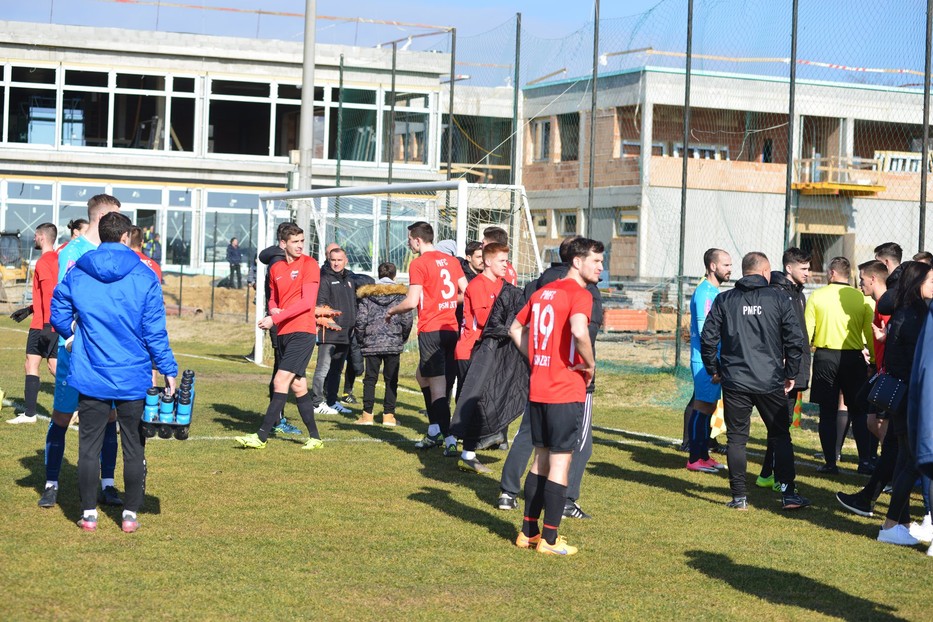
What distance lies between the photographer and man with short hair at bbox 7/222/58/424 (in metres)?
10.1

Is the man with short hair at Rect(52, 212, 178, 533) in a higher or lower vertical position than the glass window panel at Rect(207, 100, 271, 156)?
lower

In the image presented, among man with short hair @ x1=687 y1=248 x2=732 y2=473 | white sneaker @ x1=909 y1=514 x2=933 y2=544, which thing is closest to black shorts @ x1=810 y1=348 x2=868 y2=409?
man with short hair @ x1=687 y1=248 x2=732 y2=473

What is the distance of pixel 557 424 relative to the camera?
6.74m

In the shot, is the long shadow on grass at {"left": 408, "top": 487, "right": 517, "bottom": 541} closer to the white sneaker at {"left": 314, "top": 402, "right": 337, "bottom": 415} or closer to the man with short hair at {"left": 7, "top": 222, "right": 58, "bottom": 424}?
the man with short hair at {"left": 7, "top": 222, "right": 58, "bottom": 424}

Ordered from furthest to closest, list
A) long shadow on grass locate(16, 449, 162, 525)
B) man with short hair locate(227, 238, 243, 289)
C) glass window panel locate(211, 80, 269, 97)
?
glass window panel locate(211, 80, 269, 97) → man with short hair locate(227, 238, 243, 289) → long shadow on grass locate(16, 449, 162, 525)

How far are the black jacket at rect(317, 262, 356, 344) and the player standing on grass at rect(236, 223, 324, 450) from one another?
2834 mm

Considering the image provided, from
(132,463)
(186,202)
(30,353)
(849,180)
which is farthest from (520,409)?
(186,202)

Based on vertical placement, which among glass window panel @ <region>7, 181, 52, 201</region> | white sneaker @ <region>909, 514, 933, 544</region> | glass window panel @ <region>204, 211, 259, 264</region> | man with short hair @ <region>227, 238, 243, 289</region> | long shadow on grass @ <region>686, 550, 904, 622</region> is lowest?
long shadow on grass @ <region>686, 550, 904, 622</region>

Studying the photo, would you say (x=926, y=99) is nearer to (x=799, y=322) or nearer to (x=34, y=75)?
(x=799, y=322)

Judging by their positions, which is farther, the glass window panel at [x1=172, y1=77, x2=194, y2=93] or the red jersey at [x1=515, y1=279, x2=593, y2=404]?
the glass window panel at [x1=172, y1=77, x2=194, y2=93]

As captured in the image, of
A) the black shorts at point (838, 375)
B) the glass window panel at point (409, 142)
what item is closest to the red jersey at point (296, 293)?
the black shorts at point (838, 375)

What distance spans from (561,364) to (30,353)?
654 cm

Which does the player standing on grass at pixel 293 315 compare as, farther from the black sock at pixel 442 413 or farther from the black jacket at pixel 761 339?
the black jacket at pixel 761 339

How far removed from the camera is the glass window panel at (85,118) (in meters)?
37.8
